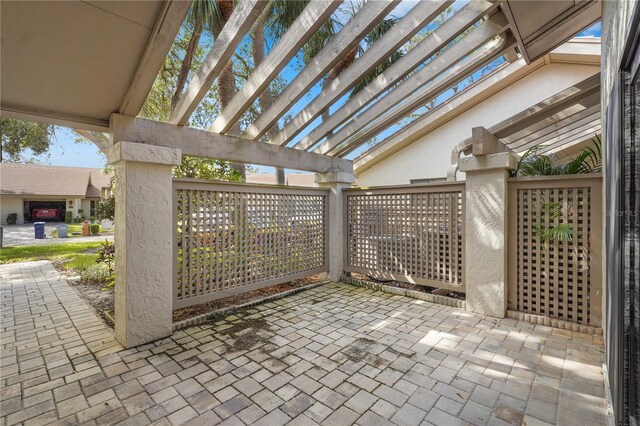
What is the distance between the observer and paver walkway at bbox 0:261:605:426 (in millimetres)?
2229

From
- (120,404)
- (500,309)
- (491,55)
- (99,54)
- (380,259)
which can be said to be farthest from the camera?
(380,259)

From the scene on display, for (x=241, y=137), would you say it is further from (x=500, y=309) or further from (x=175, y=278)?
(x=500, y=309)

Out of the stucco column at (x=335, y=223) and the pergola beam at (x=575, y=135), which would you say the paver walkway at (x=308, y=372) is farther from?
the pergola beam at (x=575, y=135)

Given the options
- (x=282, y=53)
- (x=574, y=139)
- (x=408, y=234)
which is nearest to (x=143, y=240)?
(x=282, y=53)

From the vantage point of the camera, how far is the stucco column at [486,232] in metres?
4.04

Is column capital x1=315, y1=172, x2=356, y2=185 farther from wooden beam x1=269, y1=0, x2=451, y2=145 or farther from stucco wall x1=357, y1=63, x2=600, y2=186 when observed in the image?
stucco wall x1=357, y1=63, x2=600, y2=186

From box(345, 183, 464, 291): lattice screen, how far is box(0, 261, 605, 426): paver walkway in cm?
88

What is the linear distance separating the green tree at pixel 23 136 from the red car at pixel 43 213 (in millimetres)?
15247

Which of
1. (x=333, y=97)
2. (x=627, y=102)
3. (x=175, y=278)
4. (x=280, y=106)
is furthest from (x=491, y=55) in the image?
A: (x=175, y=278)

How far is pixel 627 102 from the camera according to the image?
1548 mm

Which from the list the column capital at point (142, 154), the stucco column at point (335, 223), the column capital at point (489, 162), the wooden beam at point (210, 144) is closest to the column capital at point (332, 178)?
the stucco column at point (335, 223)

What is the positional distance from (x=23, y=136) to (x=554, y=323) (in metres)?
19.4

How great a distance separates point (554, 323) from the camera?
375 cm

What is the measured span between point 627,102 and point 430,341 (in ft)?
9.08
